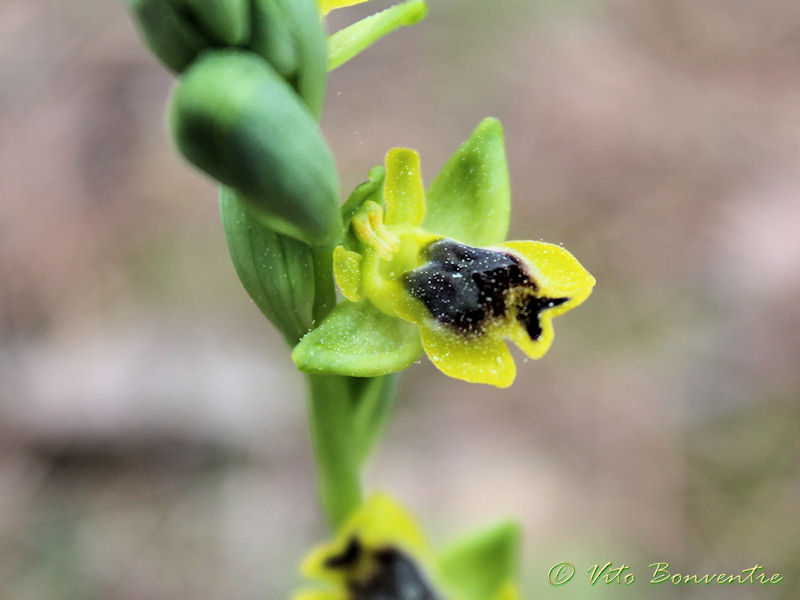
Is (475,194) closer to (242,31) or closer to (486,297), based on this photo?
(486,297)

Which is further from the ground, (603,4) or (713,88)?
(603,4)

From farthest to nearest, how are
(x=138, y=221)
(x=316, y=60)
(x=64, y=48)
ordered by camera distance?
(x=64, y=48)
(x=138, y=221)
(x=316, y=60)

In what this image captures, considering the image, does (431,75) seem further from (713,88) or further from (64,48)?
(64,48)

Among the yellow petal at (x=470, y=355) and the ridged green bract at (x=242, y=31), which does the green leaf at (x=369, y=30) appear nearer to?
the ridged green bract at (x=242, y=31)

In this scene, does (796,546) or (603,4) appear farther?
(603,4)

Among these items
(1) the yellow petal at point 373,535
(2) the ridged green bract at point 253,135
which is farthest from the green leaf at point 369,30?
(1) the yellow petal at point 373,535

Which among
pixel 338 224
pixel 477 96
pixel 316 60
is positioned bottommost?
pixel 477 96

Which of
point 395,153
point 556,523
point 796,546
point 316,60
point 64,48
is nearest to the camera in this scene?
point 316,60

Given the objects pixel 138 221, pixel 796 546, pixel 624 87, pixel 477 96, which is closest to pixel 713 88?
pixel 624 87
